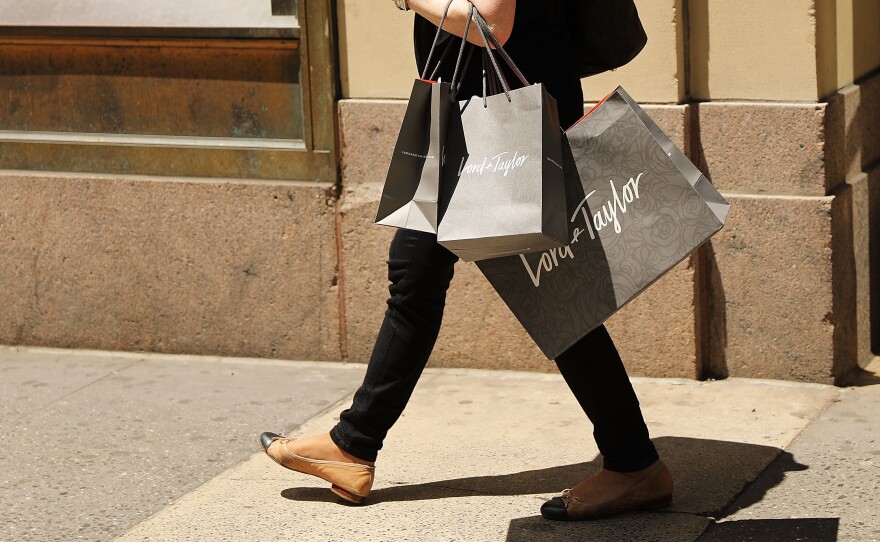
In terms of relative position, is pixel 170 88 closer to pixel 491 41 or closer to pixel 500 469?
pixel 500 469

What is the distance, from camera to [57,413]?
475cm

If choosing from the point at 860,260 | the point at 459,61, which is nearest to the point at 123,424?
the point at 459,61

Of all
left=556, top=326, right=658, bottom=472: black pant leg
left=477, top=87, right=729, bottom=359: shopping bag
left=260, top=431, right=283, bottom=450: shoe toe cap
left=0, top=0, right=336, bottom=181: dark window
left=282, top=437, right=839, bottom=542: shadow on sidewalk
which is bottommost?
left=282, top=437, right=839, bottom=542: shadow on sidewalk

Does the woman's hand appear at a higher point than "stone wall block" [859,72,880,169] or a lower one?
higher

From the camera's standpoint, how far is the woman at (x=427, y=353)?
11.2ft

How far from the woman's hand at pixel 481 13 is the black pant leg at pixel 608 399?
2.68 ft

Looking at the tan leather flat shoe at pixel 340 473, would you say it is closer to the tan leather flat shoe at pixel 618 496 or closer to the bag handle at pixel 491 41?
the tan leather flat shoe at pixel 618 496

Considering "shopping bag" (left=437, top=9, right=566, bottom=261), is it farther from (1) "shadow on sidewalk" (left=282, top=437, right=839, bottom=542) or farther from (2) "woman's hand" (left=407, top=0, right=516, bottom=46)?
(1) "shadow on sidewalk" (left=282, top=437, right=839, bottom=542)

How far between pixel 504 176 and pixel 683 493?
1173mm

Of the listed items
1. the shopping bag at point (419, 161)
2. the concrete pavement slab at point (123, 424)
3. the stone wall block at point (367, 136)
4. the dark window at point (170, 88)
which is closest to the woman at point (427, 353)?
the shopping bag at point (419, 161)

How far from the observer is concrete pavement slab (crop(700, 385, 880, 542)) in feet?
11.2

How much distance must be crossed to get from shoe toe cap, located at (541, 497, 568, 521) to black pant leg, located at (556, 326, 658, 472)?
0.16 m

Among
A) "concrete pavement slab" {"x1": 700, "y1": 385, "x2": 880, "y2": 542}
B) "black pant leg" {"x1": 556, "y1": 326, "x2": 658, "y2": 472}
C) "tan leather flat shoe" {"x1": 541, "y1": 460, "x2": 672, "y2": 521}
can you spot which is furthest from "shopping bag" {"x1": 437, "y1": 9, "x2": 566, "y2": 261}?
"concrete pavement slab" {"x1": 700, "y1": 385, "x2": 880, "y2": 542}

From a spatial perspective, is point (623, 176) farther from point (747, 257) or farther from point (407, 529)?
point (747, 257)
